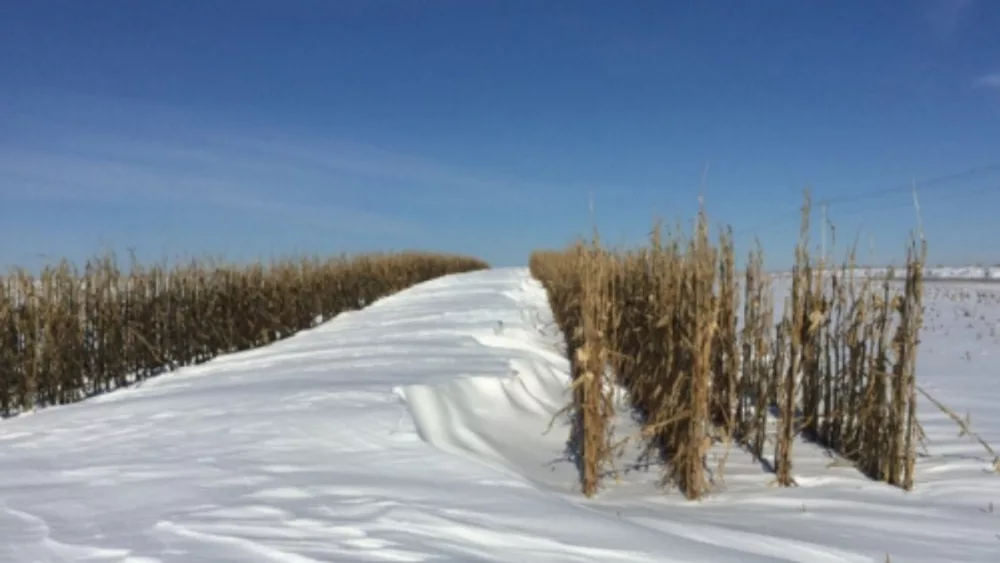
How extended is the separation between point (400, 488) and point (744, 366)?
2.34 m

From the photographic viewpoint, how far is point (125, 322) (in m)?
6.97

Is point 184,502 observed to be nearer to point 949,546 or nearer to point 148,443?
point 148,443

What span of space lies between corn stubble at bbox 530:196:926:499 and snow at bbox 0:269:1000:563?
6.5 inches

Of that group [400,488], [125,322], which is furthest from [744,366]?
[125,322]

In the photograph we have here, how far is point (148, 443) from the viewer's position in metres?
3.12

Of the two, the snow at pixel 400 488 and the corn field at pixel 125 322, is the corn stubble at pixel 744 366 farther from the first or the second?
the corn field at pixel 125 322

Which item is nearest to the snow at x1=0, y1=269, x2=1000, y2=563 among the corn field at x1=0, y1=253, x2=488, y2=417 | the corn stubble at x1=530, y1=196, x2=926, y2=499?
the corn stubble at x1=530, y1=196, x2=926, y2=499

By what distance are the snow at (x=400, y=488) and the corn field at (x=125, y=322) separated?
1.61 m

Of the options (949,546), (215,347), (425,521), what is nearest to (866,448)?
(949,546)

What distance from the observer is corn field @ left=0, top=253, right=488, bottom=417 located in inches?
230

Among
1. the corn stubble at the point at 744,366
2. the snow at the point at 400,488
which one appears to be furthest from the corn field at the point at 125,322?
the corn stubble at the point at 744,366

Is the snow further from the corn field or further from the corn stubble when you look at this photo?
the corn field

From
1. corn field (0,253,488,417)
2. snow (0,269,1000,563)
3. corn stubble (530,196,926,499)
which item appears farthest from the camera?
corn field (0,253,488,417)

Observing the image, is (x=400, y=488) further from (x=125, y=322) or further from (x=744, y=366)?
(x=125, y=322)
